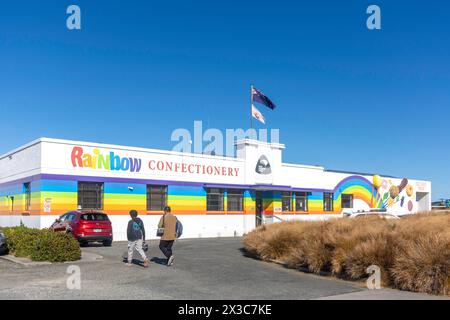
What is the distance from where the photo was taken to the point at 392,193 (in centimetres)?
4672

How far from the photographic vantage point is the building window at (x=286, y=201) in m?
36.2

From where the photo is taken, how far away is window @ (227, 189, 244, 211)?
32669mm

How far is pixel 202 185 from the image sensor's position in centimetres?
3066

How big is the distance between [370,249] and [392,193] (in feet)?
116

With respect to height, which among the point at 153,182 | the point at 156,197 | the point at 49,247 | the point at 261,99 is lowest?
the point at 49,247

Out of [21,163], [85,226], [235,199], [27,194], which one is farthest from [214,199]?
[21,163]

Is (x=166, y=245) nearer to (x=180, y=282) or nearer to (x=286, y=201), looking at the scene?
(x=180, y=282)

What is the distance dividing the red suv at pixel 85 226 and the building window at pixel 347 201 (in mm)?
24455

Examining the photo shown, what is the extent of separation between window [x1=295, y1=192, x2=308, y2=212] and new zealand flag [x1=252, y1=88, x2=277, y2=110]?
697cm

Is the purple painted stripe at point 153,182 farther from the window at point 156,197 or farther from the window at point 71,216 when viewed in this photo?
the window at point 71,216
